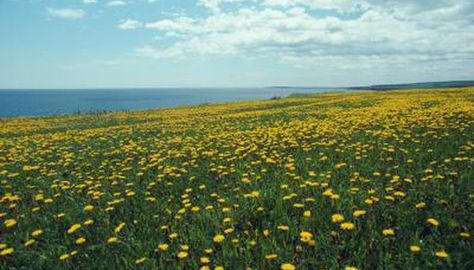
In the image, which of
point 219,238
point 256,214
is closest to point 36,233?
point 219,238

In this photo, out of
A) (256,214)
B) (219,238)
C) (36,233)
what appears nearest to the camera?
(219,238)

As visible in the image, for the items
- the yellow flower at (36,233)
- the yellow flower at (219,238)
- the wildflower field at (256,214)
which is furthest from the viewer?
the yellow flower at (36,233)

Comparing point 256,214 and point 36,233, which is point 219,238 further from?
point 36,233

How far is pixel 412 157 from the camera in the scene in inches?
262

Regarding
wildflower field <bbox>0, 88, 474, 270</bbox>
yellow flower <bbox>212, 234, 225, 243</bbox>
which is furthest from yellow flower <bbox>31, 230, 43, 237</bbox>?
yellow flower <bbox>212, 234, 225, 243</bbox>

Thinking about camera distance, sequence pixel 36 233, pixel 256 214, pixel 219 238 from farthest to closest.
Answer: pixel 256 214, pixel 36 233, pixel 219 238

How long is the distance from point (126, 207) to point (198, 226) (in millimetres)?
1530

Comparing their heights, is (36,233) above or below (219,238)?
below

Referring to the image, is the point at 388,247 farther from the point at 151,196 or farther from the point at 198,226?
the point at 151,196

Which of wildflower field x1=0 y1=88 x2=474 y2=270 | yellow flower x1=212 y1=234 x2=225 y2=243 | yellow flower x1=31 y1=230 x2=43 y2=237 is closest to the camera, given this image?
wildflower field x1=0 y1=88 x2=474 y2=270

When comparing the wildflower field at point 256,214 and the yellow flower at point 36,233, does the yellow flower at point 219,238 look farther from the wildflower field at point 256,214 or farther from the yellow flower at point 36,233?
the yellow flower at point 36,233

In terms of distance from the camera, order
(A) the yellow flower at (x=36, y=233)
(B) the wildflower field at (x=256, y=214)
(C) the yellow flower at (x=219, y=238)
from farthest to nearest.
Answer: (A) the yellow flower at (x=36, y=233), (C) the yellow flower at (x=219, y=238), (B) the wildflower field at (x=256, y=214)

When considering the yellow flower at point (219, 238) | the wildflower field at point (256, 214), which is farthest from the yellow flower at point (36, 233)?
the yellow flower at point (219, 238)

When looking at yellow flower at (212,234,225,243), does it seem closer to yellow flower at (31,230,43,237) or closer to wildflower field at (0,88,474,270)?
wildflower field at (0,88,474,270)
